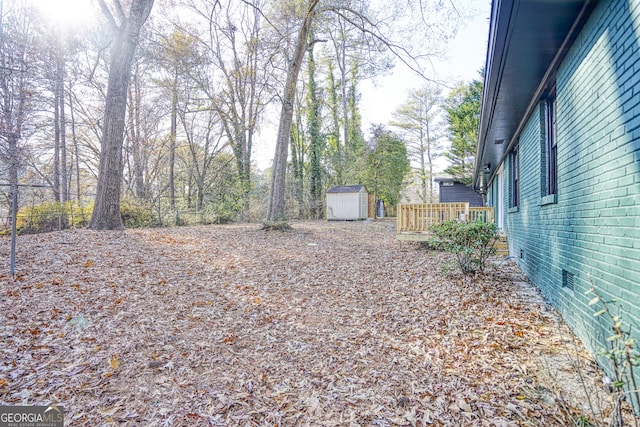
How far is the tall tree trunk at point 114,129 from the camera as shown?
752cm

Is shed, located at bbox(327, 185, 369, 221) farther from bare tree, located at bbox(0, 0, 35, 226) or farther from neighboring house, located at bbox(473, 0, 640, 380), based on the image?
neighboring house, located at bbox(473, 0, 640, 380)

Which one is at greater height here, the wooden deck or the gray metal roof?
the gray metal roof

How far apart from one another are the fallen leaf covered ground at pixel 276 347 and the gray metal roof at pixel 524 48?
2.55m

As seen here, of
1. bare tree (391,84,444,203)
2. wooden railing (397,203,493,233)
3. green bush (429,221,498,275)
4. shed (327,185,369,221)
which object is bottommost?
green bush (429,221,498,275)

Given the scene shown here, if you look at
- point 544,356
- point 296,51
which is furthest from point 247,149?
point 544,356

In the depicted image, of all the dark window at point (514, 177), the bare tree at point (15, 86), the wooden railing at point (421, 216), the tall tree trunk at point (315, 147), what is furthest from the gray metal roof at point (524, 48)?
the tall tree trunk at point (315, 147)

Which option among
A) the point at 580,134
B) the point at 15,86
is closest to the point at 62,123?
the point at 15,86

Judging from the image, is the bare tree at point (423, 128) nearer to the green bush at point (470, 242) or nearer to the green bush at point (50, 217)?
the green bush at point (470, 242)

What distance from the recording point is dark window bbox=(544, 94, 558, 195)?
13.5 feet

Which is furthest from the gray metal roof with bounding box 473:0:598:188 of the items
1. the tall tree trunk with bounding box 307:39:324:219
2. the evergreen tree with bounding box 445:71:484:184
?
the tall tree trunk with bounding box 307:39:324:219

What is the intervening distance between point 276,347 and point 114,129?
707 cm

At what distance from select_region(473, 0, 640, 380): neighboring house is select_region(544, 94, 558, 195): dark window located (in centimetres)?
1

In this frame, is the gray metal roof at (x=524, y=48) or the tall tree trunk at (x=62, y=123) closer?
the gray metal roof at (x=524, y=48)

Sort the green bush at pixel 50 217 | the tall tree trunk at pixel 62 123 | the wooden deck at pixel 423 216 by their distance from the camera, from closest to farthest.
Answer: the green bush at pixel 50 217, the wooden deck at pixel 423 216, the tall tree trunk at pixel 62 123
